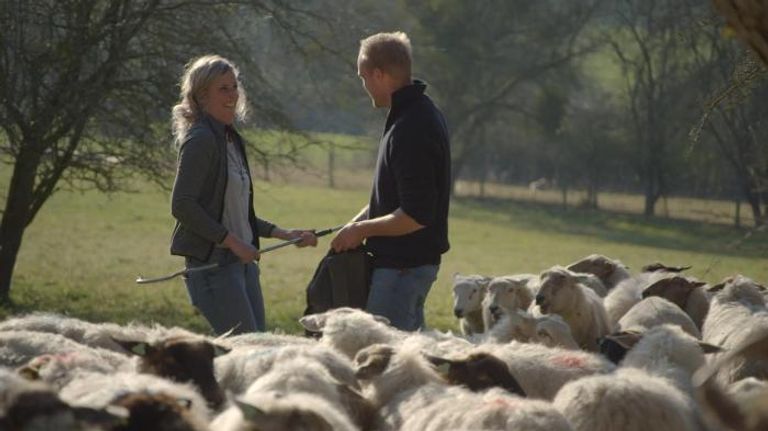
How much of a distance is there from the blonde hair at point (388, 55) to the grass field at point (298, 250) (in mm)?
3417

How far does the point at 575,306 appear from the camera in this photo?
38.0 ft

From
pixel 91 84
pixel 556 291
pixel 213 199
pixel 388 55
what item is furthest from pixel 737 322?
pixel 91 84

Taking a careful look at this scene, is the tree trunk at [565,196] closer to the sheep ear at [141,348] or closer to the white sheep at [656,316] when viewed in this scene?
the white sheep at [656,316]

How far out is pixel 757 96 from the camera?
3462 centimetres

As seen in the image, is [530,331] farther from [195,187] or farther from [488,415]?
[488,415]

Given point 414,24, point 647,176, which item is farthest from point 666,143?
point 414,24

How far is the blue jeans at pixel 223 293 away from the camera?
8.79 meters

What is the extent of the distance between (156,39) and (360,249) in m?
10.4

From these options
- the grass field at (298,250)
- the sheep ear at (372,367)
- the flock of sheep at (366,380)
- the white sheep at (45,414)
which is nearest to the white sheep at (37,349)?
the flock of sheep at (366,380)

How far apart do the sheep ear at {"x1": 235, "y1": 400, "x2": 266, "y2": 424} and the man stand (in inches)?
123

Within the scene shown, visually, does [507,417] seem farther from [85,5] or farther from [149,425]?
[85,5]

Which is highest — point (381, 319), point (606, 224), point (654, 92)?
point (654, 92)

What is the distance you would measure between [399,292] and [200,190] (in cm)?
135

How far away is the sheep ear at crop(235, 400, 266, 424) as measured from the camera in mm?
5375
